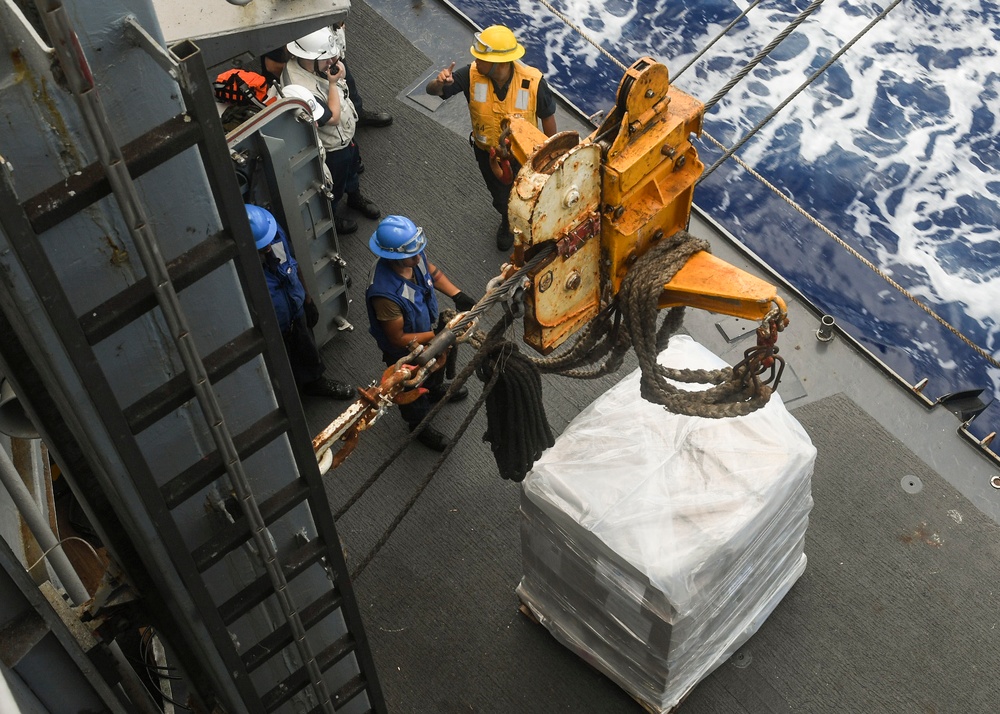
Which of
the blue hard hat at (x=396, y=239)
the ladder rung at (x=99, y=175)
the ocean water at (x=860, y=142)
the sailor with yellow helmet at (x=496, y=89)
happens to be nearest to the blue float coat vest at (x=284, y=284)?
the blue hard hat at (x=396, y=239)

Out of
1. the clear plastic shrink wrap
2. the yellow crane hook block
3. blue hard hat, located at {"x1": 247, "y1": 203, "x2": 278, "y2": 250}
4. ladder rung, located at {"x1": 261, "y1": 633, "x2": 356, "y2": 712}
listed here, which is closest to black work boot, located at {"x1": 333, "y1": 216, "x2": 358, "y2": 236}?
blue hard hat, located at {"x1": 247, "y1": 203, "x2": 278, "y2": 250}

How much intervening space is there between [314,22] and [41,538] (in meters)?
4.25

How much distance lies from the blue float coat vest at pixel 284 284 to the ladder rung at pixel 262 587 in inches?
81.1

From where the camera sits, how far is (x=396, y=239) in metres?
5.23

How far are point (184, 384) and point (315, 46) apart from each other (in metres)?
4.38

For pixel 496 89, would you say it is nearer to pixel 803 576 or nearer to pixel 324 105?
pixel 324 105

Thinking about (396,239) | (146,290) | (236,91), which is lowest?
(396,239)

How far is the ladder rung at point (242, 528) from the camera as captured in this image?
10.5ft

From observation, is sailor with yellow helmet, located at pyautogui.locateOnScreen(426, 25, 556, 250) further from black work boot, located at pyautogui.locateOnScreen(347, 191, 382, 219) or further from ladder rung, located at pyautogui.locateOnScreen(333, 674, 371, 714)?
ladder rung, located at pyautogui.locateOnScreen(333, 674, 371, 714)

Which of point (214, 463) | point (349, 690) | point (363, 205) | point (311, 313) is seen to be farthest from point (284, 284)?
point (214, 463)

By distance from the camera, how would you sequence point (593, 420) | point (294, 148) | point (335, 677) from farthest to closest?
point (294, 148) < point (593, 420) < point (335, 677)

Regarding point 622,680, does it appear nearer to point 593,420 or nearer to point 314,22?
point 593,420

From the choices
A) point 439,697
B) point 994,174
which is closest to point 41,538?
point 439,697

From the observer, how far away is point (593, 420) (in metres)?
5.00
